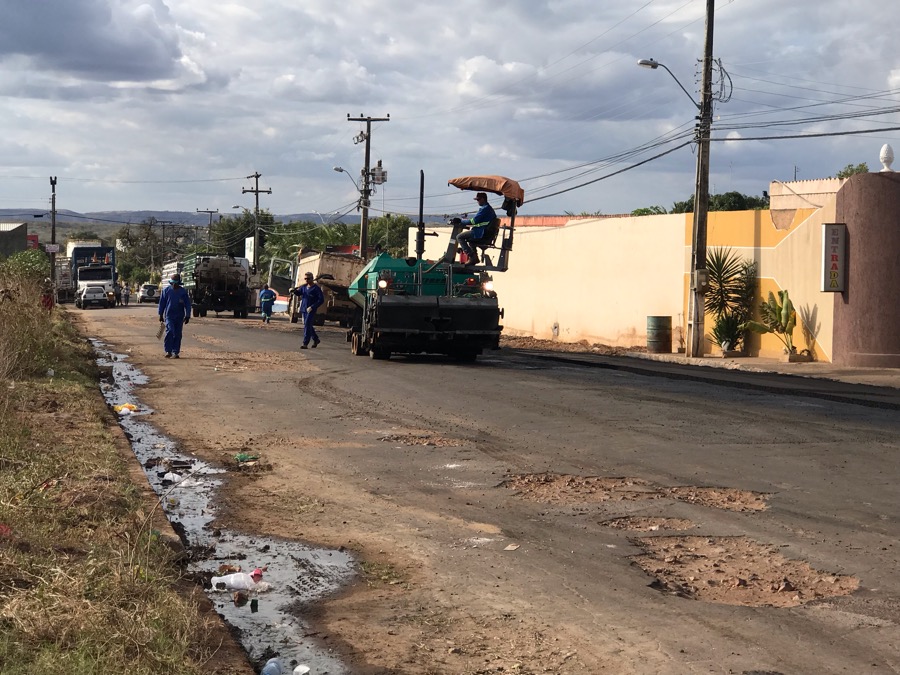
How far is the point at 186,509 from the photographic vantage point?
341 inches

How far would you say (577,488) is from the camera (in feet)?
30.6

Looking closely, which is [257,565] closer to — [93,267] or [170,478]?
[170,478]

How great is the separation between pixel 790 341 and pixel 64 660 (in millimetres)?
22440

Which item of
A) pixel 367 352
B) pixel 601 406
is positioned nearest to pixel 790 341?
pixel 367 352

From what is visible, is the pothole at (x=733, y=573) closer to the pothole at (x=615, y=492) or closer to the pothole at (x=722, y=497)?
the pothole at (x=722, y=497)

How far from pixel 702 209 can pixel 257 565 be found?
21247 mm

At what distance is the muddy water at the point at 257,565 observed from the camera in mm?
5574

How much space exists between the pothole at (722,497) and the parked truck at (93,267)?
59.1m

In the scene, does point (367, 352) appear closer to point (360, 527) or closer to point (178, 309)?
point (178, 309)

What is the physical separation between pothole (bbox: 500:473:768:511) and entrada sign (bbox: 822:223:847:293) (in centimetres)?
1526

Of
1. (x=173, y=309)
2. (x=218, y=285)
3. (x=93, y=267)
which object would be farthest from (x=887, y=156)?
(x=93, y=267)

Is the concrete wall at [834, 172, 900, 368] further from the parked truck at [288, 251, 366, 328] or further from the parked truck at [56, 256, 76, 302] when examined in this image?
the parked truck at [56, 256, 76, 302]

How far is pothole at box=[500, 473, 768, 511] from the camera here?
28.9ft

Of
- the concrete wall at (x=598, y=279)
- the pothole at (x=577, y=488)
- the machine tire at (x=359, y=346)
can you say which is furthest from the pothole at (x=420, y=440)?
the concrete wall at (x=598, y=279)
